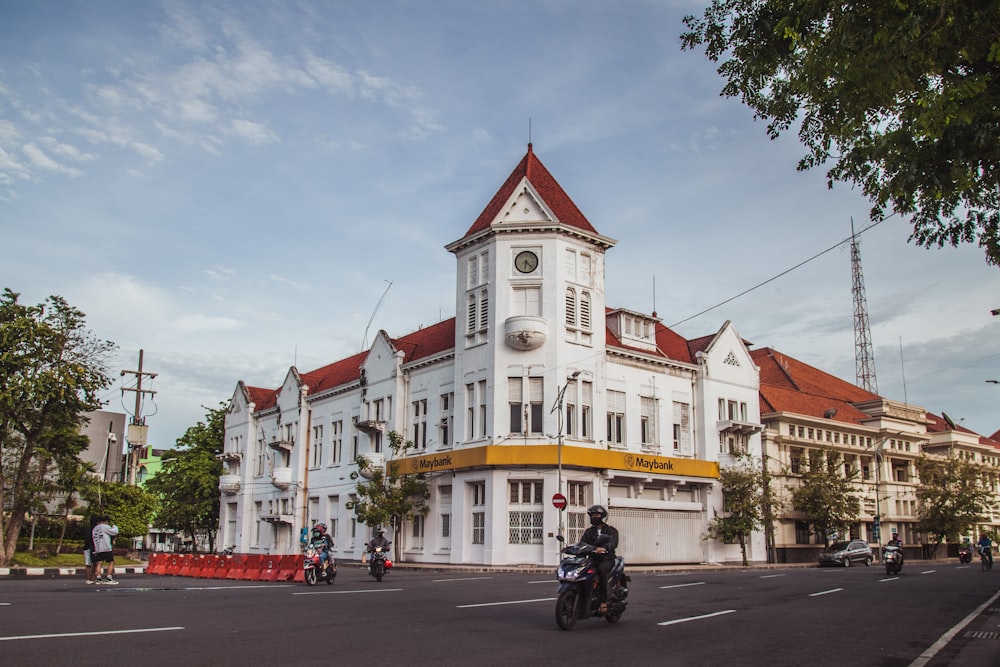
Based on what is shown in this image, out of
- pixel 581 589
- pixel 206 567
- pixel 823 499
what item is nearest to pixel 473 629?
pixel 581 589

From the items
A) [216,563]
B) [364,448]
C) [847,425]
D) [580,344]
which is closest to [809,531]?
[847,425]

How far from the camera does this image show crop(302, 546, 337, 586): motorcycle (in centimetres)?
2177

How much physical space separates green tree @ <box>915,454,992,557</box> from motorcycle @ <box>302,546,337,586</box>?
50433mm

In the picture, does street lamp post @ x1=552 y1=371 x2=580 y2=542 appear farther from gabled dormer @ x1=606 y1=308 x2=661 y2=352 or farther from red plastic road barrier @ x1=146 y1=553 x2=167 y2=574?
red plastic road barrier @ x1=146 y1=553 x2=167 y2=574

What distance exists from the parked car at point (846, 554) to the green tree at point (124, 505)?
107ft

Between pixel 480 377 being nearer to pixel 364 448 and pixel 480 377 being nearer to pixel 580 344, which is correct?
pixel 580 344

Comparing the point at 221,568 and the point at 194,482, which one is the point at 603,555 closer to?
the point at 221,568

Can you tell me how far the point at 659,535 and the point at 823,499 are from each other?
43.0 feet

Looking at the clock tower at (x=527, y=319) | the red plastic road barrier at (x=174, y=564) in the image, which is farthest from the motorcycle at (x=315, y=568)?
the clock tower at (x=527, y=319)

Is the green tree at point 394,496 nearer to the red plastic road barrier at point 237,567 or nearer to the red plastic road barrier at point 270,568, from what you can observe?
the red plastic road barrier at point 237,567

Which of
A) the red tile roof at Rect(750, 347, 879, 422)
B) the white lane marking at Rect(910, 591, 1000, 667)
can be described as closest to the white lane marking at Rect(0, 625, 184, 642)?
the white lane marking at Rect(910, 591, 1000, 667)

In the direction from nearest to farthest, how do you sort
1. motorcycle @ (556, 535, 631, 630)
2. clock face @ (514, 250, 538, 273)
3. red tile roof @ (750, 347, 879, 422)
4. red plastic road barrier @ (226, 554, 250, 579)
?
motorcycle @ (556, 535, 631, 630) → red plastic road barrier @ (226, 554, 250, 579) → clock face @ (514, 250, 538, 273) → red tile roof @ (750, 347, 879, 422)

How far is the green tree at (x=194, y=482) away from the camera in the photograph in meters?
57.6

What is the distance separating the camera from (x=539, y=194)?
38281 millimetres
